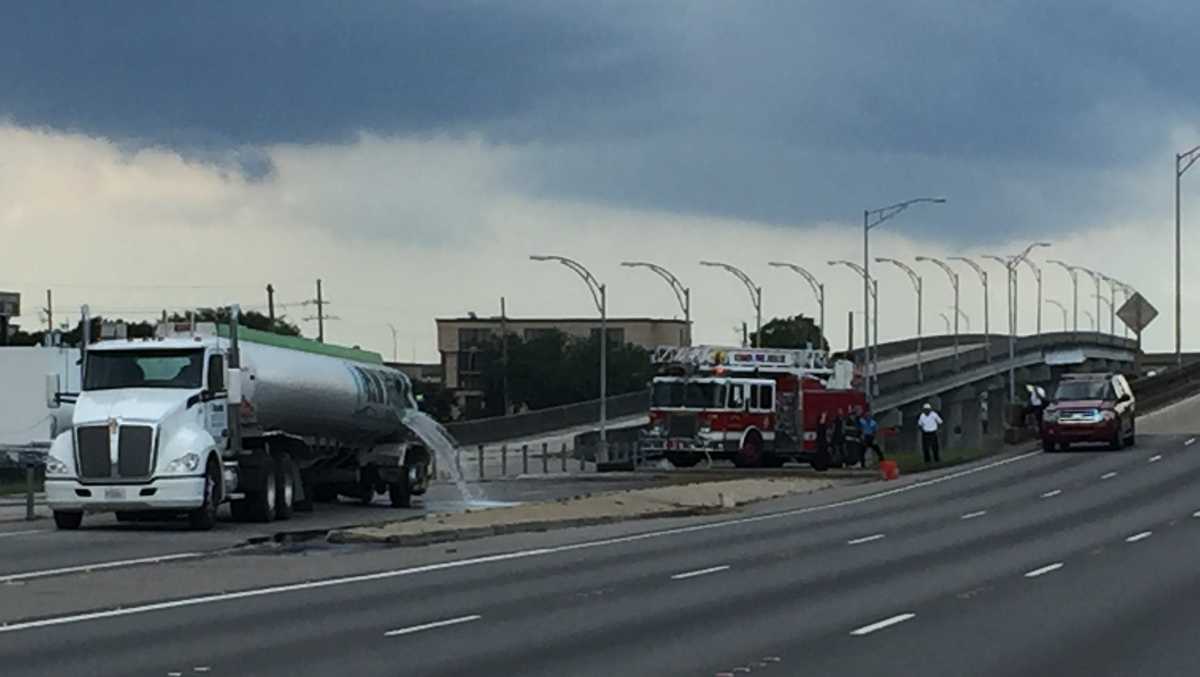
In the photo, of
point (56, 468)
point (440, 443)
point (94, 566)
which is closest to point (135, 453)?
point (56, 468)

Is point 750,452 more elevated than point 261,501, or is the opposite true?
point 750,452

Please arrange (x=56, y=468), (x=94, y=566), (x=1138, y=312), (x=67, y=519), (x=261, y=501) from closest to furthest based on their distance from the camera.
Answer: (x=94, y=566), (x=56, y=468), (x=67, y=519), (x=261, y=501), (x=1138, y=312)

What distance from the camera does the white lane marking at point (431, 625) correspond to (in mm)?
18062

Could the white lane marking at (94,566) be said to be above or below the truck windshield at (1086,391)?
below

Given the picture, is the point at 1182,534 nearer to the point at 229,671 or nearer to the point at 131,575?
the point at 131,575

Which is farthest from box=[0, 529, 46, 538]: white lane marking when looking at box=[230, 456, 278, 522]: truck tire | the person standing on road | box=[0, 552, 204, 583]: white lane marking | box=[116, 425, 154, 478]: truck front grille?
the person standing on road

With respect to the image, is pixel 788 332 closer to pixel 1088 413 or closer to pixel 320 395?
pixel 1088 413

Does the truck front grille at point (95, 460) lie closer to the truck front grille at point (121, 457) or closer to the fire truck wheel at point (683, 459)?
the truck front grille at point (121, 457)

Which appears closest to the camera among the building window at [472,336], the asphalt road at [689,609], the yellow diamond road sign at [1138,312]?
the asphalt road at [689,609]

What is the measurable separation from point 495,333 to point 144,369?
15405 cm

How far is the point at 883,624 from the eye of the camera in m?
18.8

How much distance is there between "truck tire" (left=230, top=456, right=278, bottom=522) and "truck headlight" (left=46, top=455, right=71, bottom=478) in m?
3.68

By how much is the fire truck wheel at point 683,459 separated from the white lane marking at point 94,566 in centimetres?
3401

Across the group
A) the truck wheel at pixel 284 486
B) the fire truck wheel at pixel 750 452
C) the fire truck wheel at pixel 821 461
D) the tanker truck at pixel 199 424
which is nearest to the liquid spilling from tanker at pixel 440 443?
the tanker truck at pixel 199 424
